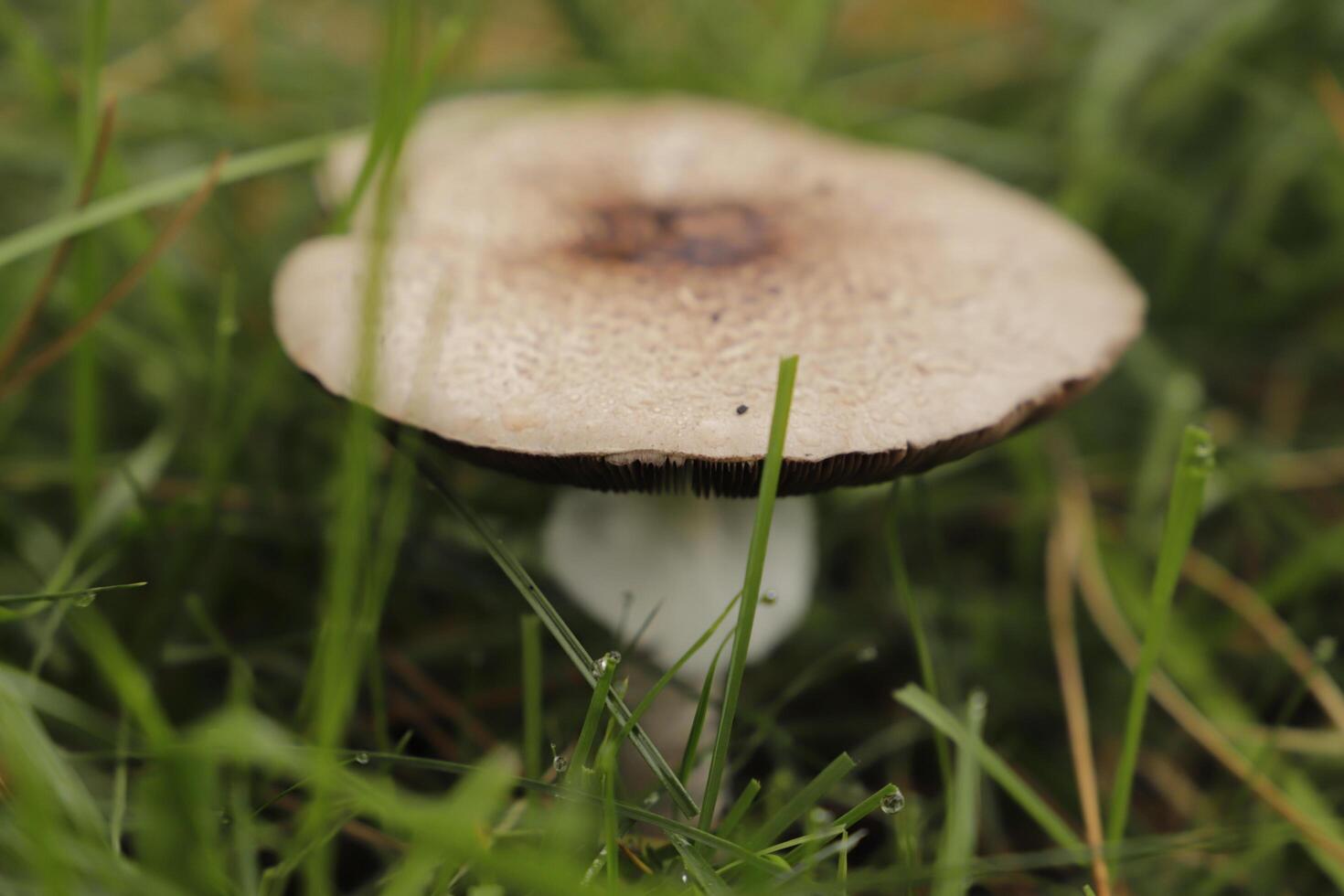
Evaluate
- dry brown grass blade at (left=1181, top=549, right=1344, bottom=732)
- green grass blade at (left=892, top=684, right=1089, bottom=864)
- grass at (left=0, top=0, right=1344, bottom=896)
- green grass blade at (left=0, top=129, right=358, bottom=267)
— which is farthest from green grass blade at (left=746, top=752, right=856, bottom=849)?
green grass blade at (left=0, top=129, right=358, bottom=267)

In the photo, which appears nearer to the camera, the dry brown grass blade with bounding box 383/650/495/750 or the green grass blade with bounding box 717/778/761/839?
the green grass blade with bounding box 717/778/761/839

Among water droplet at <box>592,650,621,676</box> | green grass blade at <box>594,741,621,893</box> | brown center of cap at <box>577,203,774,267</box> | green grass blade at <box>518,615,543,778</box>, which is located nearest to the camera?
green grass blade at <box>594,741,621,893</box>

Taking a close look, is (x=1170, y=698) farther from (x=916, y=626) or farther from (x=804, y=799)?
(x=804, y=799)

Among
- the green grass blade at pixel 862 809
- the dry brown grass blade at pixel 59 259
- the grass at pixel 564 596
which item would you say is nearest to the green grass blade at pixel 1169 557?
the grass at pixel 564 596

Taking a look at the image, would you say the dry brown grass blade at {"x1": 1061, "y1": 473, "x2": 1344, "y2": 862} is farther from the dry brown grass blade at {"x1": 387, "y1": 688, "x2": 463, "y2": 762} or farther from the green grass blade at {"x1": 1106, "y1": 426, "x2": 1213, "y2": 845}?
the dry brown grass blade at {"x1": 387, "y1": 688, "x2": 463, "y2": 762}

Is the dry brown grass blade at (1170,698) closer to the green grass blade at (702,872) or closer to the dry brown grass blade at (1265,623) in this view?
the dry brown grass blade at (1265,623)

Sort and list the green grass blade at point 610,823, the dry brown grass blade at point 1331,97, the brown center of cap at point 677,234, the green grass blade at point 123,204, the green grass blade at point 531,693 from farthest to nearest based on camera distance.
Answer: the dry brown grass blade at point 1331,97, the brown center of cap at point 677,234, the green grass blade at point 123,204, the green grass blade at point 531,693, the green grass blade at point 610,823
